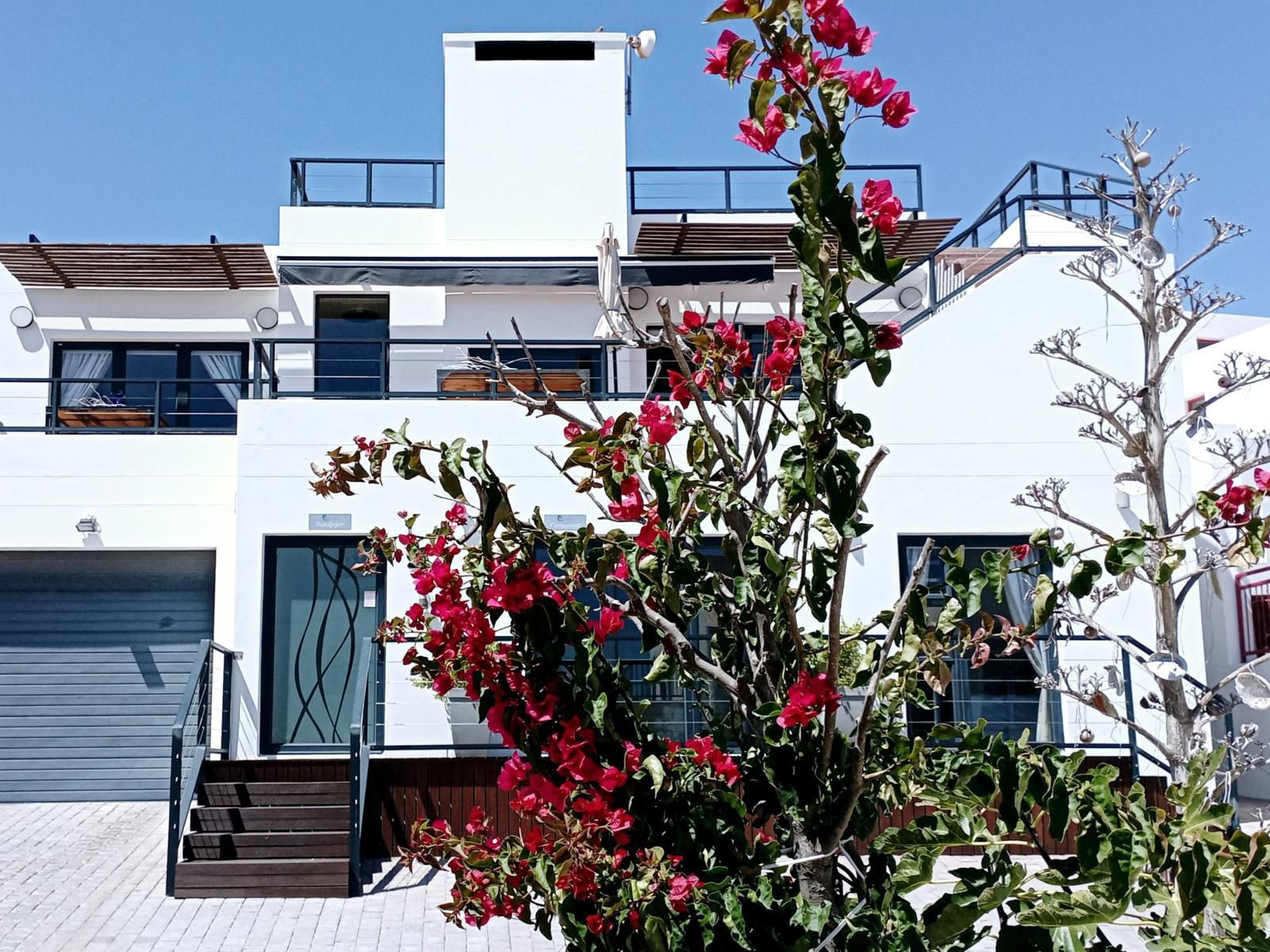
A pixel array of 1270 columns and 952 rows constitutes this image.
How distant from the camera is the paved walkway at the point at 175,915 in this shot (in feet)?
27.2

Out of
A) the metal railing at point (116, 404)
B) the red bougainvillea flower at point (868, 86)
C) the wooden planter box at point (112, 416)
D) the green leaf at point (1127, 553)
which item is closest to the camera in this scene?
the red bougainvillea flower at point (868, 86)

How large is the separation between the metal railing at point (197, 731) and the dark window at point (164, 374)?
4.37m

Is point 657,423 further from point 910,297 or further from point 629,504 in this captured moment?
point 910,297

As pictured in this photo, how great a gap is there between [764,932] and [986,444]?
30.7 feet

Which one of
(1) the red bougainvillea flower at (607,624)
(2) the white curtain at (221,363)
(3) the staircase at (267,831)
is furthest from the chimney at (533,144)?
(1) the red bougainvillea flower at (607,624)

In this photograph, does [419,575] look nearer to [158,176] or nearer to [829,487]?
A: [829,487]

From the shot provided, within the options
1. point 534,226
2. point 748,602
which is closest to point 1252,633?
point 534,226

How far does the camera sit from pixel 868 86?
8.87 ft

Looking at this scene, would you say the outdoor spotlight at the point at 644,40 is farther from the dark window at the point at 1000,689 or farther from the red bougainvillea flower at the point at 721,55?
the red bougainvillea flower at the point at 721,55

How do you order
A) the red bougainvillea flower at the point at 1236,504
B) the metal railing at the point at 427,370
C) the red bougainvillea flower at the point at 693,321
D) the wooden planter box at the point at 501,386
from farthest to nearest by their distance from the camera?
the wooden planter box at the point at 501,386, the metal railing at the point at 427,370, the red bougainvillea flower at the point at 693,321, the red bougainvillea flower at the point at 1236,504

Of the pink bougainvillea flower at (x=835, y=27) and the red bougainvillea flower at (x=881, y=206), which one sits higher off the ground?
the pink bougainvillea flower at (x=835, y=27)

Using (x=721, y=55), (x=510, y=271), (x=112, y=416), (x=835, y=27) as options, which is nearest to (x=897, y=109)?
(x=835, y=27)

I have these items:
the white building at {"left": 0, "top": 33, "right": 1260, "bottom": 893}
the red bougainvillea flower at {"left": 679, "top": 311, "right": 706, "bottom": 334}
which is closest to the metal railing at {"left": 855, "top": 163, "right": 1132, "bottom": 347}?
the white building at {"left": 0, "top": 33, "right": 1260, "bottom": 893}

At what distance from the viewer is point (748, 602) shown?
356 centimetres
